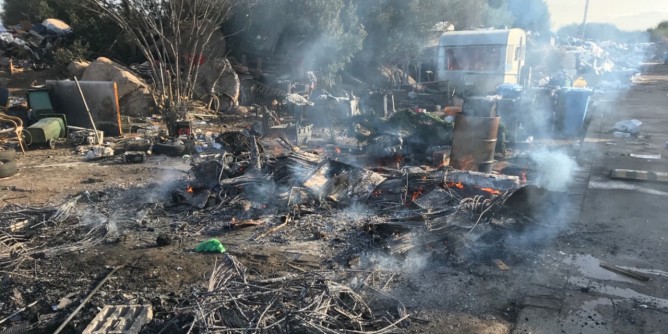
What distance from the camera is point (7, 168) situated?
8.80 metres

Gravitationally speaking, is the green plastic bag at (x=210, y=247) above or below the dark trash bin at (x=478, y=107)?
below

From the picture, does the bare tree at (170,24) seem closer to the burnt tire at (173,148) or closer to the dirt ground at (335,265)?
the burnt tire at (173,148)

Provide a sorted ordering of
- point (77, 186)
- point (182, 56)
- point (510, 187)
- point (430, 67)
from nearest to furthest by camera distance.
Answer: point (510, 187) < point (77, 186) < point (182, 56) < point (430, 67)

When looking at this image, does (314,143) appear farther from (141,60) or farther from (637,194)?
(141,60)

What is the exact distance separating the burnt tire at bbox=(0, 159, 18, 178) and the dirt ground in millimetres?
1022

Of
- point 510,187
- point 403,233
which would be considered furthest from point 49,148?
point 510,187

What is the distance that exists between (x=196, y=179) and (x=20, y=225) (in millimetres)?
2674

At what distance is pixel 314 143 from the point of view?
1202 centimetres

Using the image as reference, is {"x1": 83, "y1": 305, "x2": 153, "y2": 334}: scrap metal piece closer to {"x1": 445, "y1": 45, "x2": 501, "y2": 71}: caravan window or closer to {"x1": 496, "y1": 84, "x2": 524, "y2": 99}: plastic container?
{"x1": 496, "y1": 84, "x2": 524, "y2": 99}: plastic container

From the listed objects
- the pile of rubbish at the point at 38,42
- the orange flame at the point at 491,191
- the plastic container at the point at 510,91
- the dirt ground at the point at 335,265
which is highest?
the pile of rubbish at the point at 38,42

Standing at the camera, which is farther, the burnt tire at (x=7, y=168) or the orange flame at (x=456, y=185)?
the burnt tire at (x=7, y=168)

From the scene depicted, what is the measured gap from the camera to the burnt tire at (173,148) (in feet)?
34.8

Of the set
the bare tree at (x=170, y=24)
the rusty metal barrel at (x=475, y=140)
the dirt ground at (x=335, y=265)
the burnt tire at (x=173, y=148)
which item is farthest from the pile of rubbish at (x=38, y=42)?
the rusty metal barrel at (x=475, y=140)

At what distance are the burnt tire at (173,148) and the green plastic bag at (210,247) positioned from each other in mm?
5474
